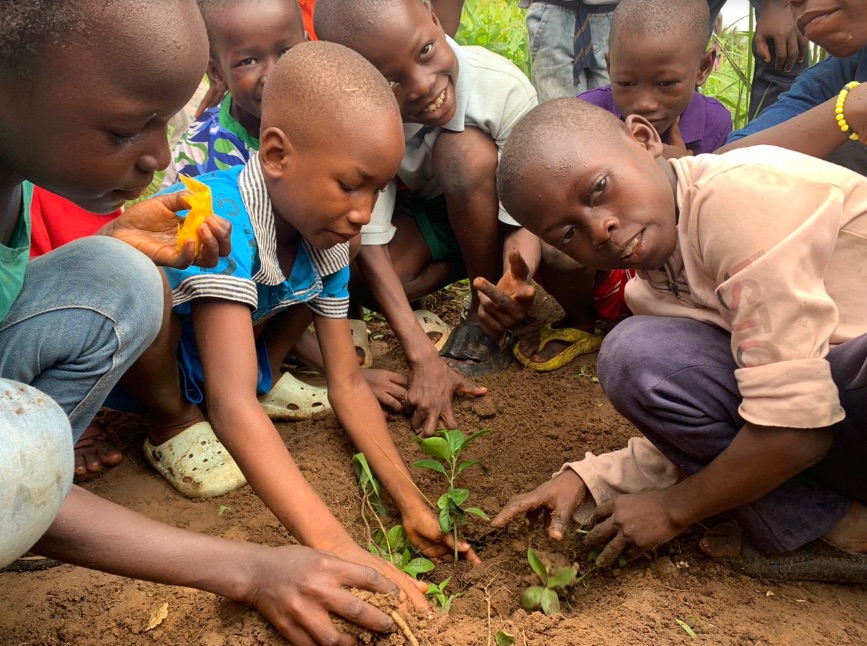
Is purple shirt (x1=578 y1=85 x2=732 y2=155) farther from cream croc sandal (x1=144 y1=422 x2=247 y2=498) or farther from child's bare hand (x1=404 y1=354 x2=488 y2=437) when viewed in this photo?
cream croc sandal (x1=144 y1=422 x2=247 y2=498)

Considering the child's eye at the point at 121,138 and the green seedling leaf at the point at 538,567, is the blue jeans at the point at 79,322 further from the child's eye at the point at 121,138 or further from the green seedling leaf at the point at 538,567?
the green seedling leaf at the point at 538,567

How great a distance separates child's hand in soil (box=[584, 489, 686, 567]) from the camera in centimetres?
170

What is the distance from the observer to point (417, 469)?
2211mm

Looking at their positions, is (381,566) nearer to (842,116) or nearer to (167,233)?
(167,233)

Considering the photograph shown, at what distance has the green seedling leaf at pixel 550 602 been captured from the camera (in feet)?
5.49

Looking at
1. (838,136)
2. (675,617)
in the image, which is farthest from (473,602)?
(838,136)

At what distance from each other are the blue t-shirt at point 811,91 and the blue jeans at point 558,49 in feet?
3.34

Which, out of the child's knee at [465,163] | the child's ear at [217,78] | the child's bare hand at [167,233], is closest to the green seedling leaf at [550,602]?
the child's bare hand at [167,233]

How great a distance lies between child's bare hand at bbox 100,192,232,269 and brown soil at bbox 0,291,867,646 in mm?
678

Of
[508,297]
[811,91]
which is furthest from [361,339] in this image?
[811,91]

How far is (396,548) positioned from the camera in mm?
1942

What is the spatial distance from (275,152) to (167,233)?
1.16 ft

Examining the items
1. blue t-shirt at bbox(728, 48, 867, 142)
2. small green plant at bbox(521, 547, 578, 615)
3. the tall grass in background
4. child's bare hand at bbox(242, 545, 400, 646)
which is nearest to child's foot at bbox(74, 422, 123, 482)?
child's bare hand at bbox(242, 545, 400, 646)

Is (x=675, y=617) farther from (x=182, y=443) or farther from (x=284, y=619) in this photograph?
(x=182, y=443)
